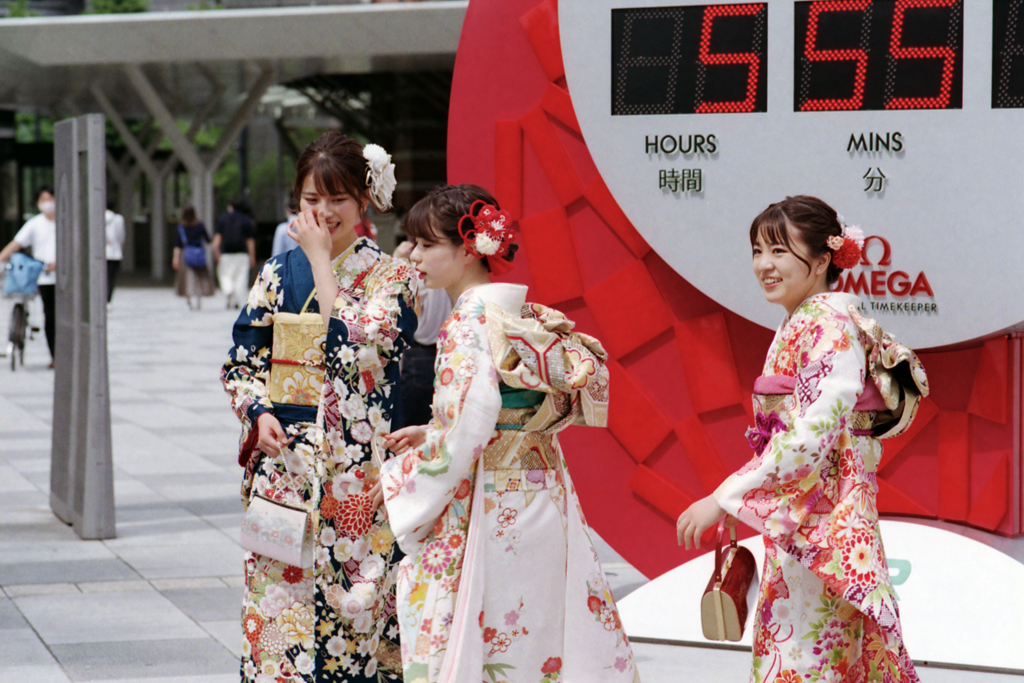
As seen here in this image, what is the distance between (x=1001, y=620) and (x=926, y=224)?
4.22ft

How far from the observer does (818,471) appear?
292 cm

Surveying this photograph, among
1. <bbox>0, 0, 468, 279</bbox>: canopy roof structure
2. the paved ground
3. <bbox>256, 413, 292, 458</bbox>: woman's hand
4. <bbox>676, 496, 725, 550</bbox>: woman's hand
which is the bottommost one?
the paved ground

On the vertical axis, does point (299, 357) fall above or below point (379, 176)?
below

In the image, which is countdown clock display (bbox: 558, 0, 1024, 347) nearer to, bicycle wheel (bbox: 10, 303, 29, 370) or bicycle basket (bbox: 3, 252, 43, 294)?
bicycle basket (bbox: 3, 252, 43, 294)

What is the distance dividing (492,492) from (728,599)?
1.96ft

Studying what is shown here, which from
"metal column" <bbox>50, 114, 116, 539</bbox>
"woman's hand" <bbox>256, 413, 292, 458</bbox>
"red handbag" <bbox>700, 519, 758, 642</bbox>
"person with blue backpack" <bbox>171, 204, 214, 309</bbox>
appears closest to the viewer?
"red handbag" <bbox>700, 519, 758, 642</bbox>

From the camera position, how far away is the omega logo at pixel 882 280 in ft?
13.6

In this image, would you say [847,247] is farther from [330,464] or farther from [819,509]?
[330,464]

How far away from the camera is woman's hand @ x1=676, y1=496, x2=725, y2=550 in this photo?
9.41ft

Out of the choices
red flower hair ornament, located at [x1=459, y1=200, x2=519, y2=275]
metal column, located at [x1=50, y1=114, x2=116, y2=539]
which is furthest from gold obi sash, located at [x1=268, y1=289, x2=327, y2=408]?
metal column, located at [x1=50, y1=114, x2=116, y2=539]

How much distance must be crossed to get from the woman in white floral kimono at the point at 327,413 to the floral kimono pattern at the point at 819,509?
904 mm

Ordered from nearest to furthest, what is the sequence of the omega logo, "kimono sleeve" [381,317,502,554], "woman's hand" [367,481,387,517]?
"kimono sleeve" [381,317,502,554] → "woman's hand" [367,481,387,517] → the omega logo

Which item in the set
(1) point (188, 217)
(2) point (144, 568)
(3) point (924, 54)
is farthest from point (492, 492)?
(1) point (188, 217)

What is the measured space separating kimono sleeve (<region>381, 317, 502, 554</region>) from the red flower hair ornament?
0.16m
